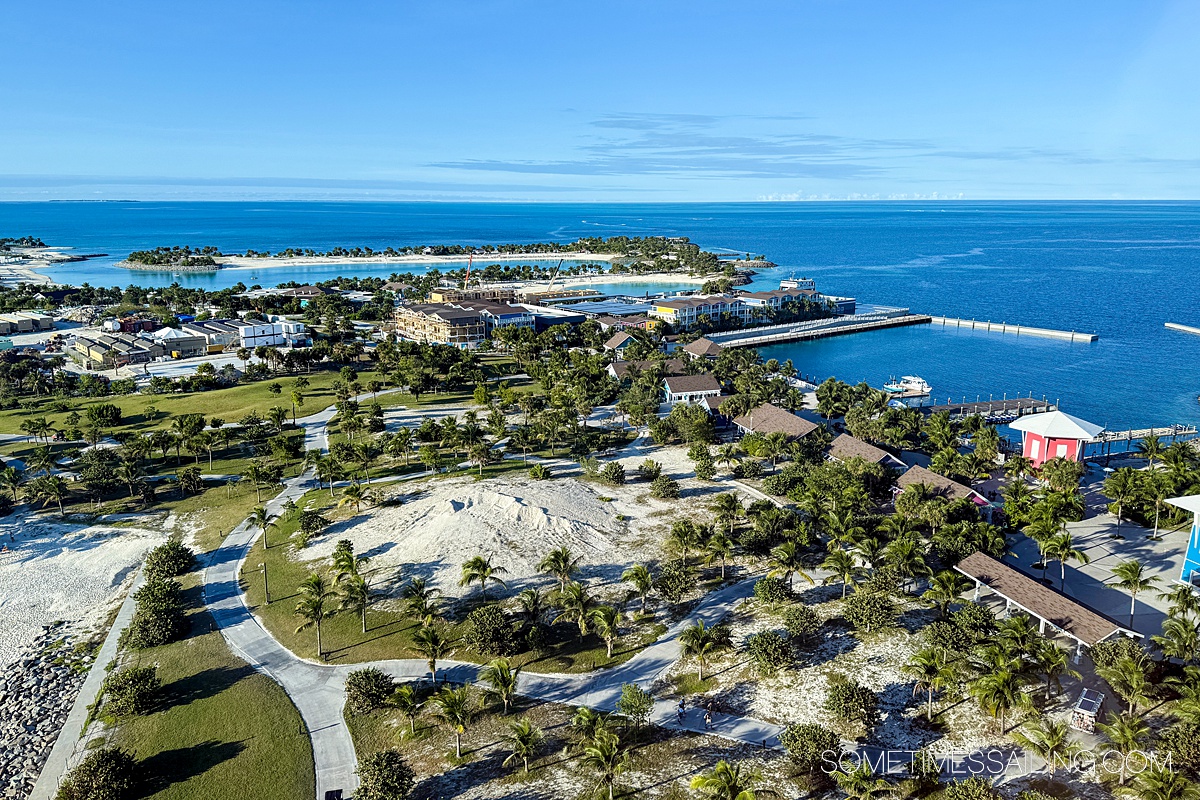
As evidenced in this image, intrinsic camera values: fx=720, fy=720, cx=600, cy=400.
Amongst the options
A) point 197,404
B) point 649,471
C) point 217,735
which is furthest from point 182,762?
point 197,404

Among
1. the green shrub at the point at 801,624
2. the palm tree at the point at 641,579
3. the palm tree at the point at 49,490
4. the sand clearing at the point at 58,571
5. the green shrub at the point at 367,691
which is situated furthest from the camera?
the palm tree at the point at 49,490

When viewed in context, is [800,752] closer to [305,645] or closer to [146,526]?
[305,645]

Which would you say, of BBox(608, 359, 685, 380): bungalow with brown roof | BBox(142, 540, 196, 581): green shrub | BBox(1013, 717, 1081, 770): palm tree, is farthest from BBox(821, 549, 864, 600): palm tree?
BBox(608, 359, 685, 380): bungalow with brown roof

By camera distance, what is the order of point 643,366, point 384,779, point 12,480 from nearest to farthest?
point 384,779, point 12,480, point 643,366

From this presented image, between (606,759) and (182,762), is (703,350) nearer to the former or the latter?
(606,759)

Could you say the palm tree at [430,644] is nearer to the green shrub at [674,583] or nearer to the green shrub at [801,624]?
the green shrub at [674,583]

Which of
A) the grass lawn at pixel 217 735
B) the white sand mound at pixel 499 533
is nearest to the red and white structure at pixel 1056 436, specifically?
the white sand mound at pixel 499 533
